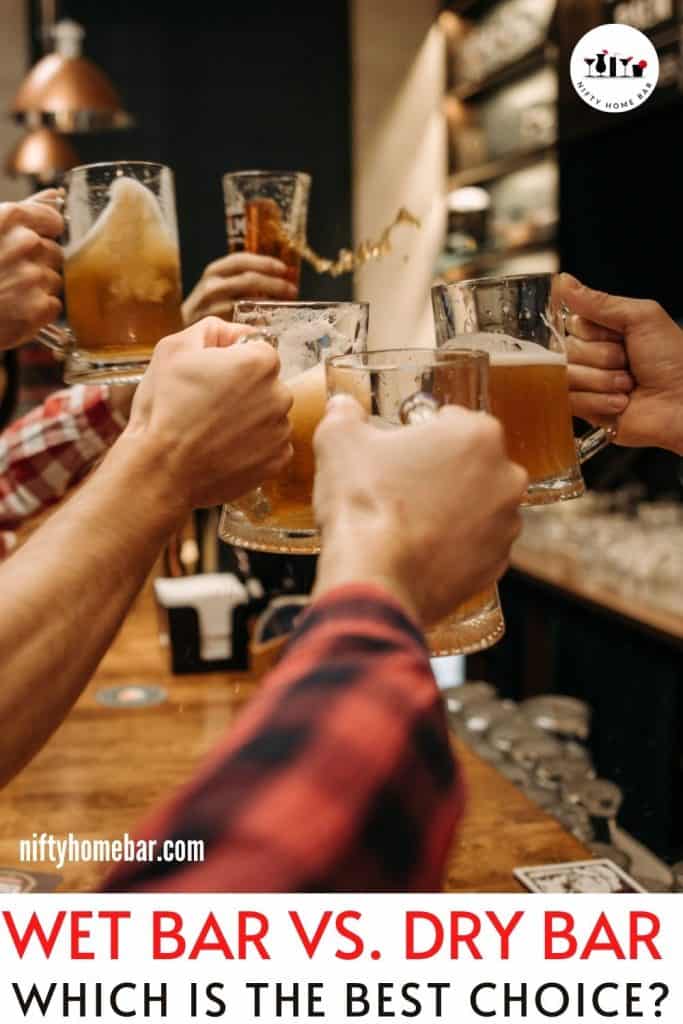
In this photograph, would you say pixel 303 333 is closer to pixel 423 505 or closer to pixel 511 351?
pixel 511 351

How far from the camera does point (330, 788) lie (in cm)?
43

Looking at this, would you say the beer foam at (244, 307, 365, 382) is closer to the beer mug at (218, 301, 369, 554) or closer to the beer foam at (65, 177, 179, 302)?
the beer mug at (218, 301, 369, 554)

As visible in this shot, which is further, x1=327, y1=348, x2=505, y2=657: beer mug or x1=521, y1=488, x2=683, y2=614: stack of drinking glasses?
x1=521, y1=488, x2=683, y2=614: stack of drinking glasses

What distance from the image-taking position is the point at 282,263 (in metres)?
1.11

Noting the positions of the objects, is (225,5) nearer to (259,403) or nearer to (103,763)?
(103,763)

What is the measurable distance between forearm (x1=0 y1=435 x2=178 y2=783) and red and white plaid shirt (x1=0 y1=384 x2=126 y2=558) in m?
1.03

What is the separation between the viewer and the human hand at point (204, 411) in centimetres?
72

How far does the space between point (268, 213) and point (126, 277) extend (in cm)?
15

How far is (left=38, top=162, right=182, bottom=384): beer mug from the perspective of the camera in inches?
40.4

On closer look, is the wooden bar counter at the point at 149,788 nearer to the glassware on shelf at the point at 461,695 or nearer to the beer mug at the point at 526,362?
the glassware on shelf at the point at 461,695

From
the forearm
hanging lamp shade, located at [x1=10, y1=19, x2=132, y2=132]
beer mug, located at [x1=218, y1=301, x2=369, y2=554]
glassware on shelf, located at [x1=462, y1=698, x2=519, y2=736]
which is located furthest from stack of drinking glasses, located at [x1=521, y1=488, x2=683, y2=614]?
the forearm

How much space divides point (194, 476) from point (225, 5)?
6.26 ft

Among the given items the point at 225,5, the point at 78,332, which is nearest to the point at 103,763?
the point at 78,332

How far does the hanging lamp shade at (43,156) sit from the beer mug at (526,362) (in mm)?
3435
